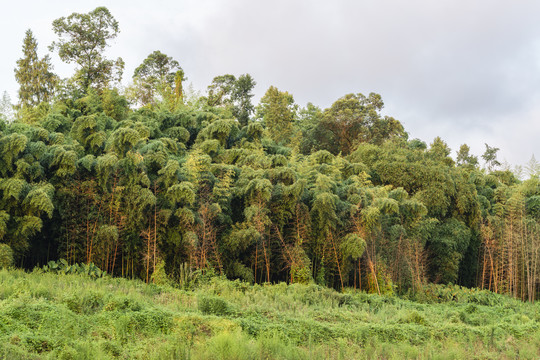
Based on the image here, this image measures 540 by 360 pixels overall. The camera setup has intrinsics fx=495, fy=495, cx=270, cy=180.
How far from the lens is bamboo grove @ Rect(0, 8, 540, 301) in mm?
10711

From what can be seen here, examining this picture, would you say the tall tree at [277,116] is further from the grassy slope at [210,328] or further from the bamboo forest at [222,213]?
the grassy slope at [210,328]

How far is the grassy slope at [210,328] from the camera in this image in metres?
5.64

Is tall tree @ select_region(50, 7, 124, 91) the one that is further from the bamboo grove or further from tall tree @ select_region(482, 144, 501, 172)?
tall tree @ select_region(482, 144, 501, 172)

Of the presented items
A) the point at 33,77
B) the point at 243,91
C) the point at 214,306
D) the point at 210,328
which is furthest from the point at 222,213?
the point at 33,77

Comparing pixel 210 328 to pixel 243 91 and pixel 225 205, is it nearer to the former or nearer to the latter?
pixel 225 205

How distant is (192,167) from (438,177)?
10143mm

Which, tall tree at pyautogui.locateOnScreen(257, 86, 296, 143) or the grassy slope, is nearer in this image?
the grassy slope

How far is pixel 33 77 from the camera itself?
28.1 meters

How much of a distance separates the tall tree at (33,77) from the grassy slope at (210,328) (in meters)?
21.1

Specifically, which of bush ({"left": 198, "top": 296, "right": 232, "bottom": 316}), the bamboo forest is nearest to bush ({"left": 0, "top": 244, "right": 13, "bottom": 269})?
the bamboo forest

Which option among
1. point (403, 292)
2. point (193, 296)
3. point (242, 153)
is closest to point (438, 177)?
point (403, 292)

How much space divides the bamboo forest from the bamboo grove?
0.14ft

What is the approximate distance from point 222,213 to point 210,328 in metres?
5.57

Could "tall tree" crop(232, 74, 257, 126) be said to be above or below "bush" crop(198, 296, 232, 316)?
above
